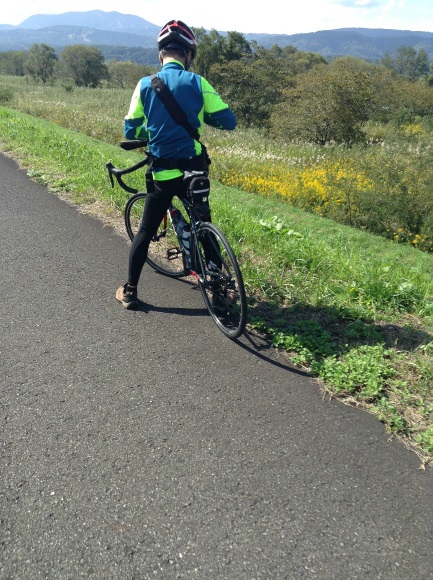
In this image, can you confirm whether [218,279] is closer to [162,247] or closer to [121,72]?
[162,247]

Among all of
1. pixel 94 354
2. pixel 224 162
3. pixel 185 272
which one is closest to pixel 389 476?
pixel 94 354

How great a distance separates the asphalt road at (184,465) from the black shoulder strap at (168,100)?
1.70 meters

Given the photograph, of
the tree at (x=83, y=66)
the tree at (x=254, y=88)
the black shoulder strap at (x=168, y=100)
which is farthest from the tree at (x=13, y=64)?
the black shoulder strap at (x=168, y=100)

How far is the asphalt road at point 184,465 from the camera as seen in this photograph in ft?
6.63

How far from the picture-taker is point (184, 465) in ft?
8.21

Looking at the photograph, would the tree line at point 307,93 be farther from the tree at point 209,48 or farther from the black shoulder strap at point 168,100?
the black shoulder strap at point 168,100

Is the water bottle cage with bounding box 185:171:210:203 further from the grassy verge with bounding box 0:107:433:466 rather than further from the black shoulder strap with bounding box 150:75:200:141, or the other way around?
the grassy verge with bounding box 0:107:433:466

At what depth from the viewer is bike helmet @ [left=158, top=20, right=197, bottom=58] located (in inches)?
137

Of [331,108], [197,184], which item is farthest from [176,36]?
[331,108]

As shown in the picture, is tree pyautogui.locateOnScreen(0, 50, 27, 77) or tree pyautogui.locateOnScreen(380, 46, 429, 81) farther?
tree pyautogui.locateOnScreen(380, 46, 429, 81)

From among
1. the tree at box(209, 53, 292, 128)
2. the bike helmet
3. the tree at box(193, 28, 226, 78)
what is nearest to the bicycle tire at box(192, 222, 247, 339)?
the bike helmet

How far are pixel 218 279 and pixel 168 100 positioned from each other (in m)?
1.45

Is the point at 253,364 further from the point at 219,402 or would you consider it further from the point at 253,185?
the point at 253,185

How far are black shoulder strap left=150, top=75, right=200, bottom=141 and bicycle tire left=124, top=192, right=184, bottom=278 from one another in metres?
1.31
